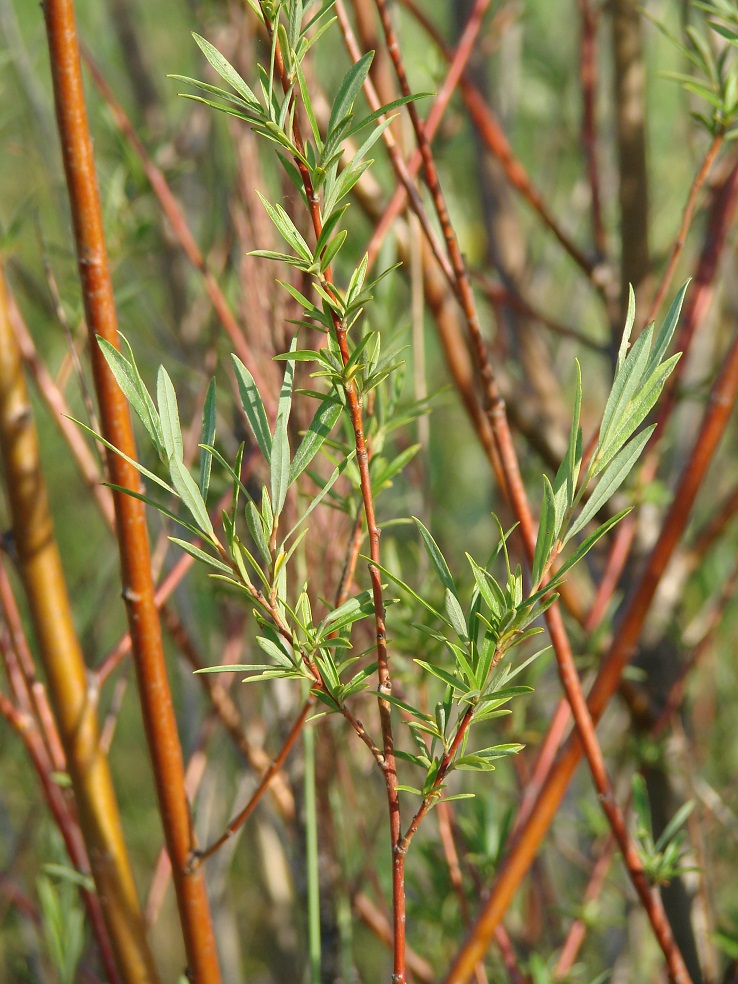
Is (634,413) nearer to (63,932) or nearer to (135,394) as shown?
(135,394)

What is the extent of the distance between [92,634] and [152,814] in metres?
1.06

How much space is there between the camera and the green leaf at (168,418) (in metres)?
0.28

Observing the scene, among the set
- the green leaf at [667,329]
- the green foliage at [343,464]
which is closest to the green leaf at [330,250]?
the green foliage at [343,464]

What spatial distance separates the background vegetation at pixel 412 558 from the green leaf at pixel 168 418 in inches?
2.7

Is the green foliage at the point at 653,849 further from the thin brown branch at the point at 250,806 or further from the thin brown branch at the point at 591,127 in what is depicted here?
the thin brown branch at the point at 591,127

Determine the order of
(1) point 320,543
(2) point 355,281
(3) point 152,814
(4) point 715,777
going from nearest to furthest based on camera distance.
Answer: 1. (2) point 355,281
2. (1) point 320,543
3. (4) point 715,777
4. (3) point 152,814

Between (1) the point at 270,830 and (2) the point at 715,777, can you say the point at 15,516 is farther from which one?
(2) the point at 715,777

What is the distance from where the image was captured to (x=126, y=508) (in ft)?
1.21

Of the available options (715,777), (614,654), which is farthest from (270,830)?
(614,654)

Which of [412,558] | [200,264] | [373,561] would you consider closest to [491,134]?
[200,264]

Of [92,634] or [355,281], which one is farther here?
[92,634]

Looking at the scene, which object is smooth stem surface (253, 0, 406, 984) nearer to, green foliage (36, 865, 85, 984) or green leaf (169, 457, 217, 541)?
green leaf (169, 457, 217, 541)

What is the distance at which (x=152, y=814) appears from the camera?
66.1 inches

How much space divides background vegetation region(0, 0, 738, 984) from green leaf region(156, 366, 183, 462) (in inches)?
2.7
